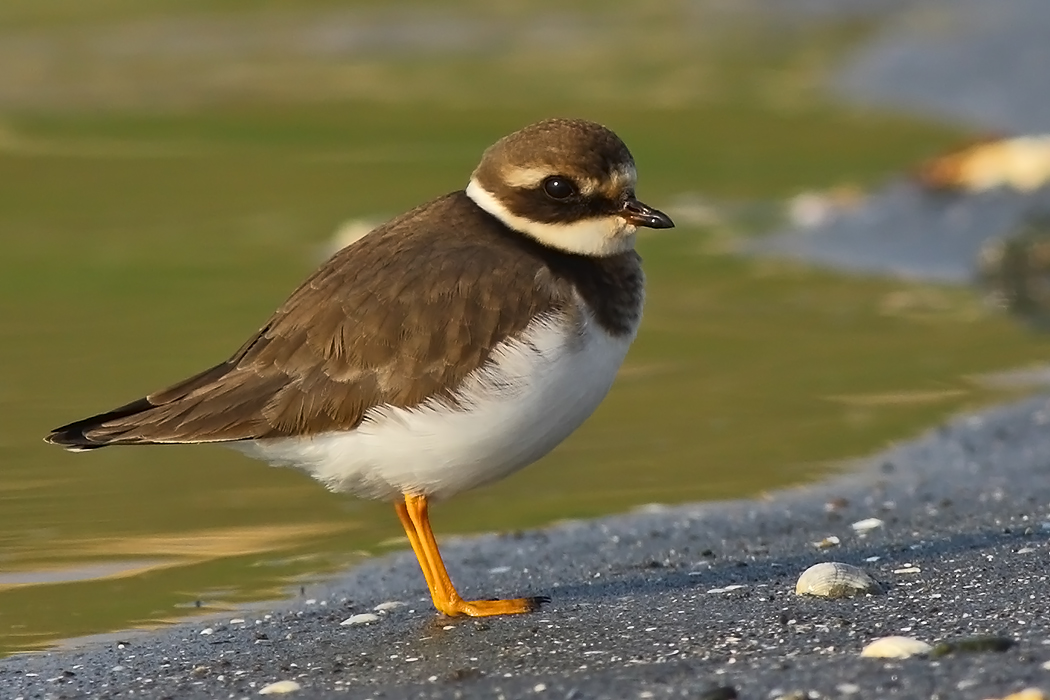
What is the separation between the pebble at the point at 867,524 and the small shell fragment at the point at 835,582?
1.07 metres

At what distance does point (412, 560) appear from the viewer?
7.17 metres

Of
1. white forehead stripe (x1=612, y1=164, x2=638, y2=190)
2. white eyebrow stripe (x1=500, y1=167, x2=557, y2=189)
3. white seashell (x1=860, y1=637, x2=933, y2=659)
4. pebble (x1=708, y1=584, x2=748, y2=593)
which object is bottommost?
white seashell (x1=860, y1=637, x2=933, y2=659)

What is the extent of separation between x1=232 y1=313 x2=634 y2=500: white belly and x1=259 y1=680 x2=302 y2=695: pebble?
0.91 metres

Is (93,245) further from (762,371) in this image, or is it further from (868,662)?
(868,662)

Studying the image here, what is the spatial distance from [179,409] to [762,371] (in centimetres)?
425

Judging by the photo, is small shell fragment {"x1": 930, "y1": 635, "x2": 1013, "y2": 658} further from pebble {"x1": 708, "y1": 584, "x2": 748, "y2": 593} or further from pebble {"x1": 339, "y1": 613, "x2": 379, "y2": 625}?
pebble {"x1": 339, "y1": 613, "x2": 379, "y2": 625}

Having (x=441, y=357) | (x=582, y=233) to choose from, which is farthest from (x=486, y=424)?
(x=582, y=233)

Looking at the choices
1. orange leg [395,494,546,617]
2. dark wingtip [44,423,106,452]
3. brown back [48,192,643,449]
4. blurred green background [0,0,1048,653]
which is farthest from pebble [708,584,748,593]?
dark wingtip [44,423,106,452]

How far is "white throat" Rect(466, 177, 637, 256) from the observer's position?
20.9 ft

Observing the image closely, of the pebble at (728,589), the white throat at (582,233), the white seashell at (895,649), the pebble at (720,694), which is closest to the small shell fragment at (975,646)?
the white seashell at (895,649)

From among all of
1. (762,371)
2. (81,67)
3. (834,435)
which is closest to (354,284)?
(834,435)

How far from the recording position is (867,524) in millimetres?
7113

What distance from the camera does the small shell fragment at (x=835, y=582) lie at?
5867mm

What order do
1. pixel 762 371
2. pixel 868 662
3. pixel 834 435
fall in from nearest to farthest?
pixel 868 662, pixel 834 435, pixel 762 371
